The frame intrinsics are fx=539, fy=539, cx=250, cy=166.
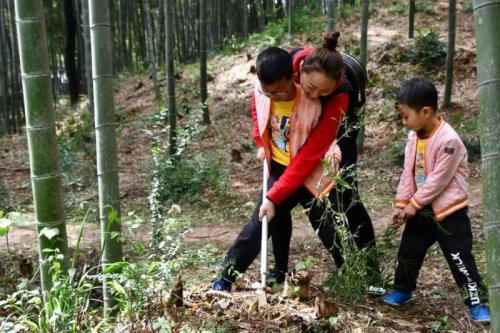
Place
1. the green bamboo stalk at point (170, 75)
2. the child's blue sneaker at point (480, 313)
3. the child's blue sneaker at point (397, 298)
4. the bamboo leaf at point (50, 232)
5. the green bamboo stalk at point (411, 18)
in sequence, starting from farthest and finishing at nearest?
the green bamboo stalk at point (411, 18)
the green bamboo stalk at point (170, 75)
the child's blue sneaker at point (397, 298)
the child's blue sneaker at point (480, 313)
the bamboo leaf at point (50, 232)

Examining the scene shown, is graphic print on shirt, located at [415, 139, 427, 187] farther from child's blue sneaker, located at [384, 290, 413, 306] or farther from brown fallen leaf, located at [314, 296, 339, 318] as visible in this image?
brown fallen leaf, located at [314, 296, 339, 318]

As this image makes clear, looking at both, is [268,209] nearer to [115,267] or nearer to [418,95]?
[115,267]

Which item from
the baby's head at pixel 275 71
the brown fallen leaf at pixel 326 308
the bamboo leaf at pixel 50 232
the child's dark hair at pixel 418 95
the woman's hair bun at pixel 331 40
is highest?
the woman's hair bun at pixel 331 40

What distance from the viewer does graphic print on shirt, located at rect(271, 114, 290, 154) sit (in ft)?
9.22

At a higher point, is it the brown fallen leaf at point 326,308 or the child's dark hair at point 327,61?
the child's dark hair at point 327,61

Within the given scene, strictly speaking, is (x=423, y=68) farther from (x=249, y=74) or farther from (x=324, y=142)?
(x=324, y=142)

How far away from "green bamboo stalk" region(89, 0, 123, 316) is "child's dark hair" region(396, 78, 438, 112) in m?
1.44

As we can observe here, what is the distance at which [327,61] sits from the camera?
2457 mm

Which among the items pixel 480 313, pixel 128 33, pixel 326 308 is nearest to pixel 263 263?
pixel 326 308

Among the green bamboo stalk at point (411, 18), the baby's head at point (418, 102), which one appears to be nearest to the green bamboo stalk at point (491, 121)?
the baby's head at point (418, 102)

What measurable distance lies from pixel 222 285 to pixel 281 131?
2.89 feet

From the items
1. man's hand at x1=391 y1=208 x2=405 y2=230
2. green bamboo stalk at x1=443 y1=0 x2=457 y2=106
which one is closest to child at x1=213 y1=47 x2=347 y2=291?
man's hand at x1=391 y1=208 x2=405 y2=230

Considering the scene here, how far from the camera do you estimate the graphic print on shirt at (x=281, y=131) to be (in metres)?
2.81

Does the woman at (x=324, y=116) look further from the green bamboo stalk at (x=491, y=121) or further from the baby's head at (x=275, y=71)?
the green bamboo stalk at (x=491, y=121)
